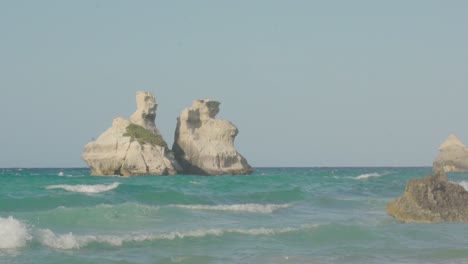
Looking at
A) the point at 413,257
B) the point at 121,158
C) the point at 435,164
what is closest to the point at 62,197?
the point at 413,257

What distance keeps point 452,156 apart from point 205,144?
49.0m

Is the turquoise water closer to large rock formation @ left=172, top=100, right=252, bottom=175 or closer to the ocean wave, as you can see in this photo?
the ocean wave

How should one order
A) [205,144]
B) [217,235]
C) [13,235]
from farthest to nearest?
[205,144]
[217,235]
[13,235]

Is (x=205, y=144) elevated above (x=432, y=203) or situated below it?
above

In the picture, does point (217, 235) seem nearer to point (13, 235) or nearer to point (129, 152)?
point (13, 235)

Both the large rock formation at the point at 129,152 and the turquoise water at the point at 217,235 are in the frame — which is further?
the large rock formation at the point at 129,152

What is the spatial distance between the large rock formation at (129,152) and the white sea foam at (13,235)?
142 feet

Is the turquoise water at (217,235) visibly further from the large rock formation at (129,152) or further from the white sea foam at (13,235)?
the large rock formation at (129,152)

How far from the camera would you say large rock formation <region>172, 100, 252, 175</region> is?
6612 centimetres

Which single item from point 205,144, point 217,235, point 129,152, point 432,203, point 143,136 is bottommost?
point 217,235

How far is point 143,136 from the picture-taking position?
61906mm

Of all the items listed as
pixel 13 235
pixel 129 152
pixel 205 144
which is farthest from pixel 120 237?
pixel 205 144

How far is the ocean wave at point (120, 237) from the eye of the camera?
51.6 feet

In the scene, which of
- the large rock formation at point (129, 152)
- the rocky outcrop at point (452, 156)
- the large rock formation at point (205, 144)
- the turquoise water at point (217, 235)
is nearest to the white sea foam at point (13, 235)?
the turquoise water at point (217, 235)
